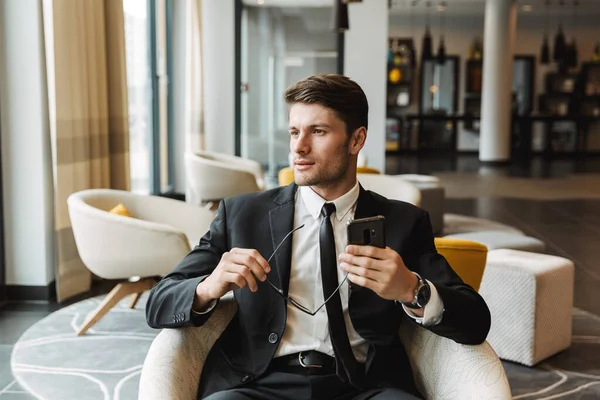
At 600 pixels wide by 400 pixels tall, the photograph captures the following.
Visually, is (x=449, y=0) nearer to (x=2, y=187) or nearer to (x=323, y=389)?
(x=2, y=187)

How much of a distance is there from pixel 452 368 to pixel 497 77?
1466cm

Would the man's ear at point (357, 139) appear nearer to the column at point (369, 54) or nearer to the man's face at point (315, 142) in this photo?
the man's face at point (315, 142)

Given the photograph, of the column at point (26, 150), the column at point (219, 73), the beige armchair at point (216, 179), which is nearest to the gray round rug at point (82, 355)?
the column at point (26, 150)

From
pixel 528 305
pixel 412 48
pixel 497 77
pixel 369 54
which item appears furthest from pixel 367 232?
pixel 412 48

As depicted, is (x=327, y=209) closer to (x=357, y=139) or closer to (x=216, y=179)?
(x=357, y=139)

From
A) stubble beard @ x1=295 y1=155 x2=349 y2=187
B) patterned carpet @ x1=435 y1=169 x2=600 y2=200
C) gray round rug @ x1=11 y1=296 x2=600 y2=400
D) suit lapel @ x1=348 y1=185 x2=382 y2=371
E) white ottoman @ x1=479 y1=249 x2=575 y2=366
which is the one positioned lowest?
patterned carpet @ x1=435 y1=169 x2=600 y2=200

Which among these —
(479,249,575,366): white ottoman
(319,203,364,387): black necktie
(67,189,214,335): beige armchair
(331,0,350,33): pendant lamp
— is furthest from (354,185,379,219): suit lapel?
(331,0,350,33): pendant lamp

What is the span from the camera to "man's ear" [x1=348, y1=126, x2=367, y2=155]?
6.77ft

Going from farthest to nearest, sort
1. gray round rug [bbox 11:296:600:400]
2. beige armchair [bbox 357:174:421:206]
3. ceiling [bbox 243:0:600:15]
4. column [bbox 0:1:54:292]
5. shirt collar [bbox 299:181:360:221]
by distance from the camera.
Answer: ceiling [bbox 243:0:600:15] < beige armchair [bbox 357:174:421:206] < column [bbox 0:1:54:292] < gray round rug [bbox 11:296:600:400] < shirt collar [bbox 299:181:360:221]

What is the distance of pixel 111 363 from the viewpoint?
3836 millimetres

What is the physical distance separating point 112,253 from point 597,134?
59.1ft

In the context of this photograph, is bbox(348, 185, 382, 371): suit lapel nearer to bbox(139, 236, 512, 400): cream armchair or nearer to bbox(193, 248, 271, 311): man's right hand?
A: bbox(139, 236, 512, 400): cream armchair

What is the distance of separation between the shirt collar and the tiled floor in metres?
1.95

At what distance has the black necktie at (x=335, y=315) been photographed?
1962 mm
